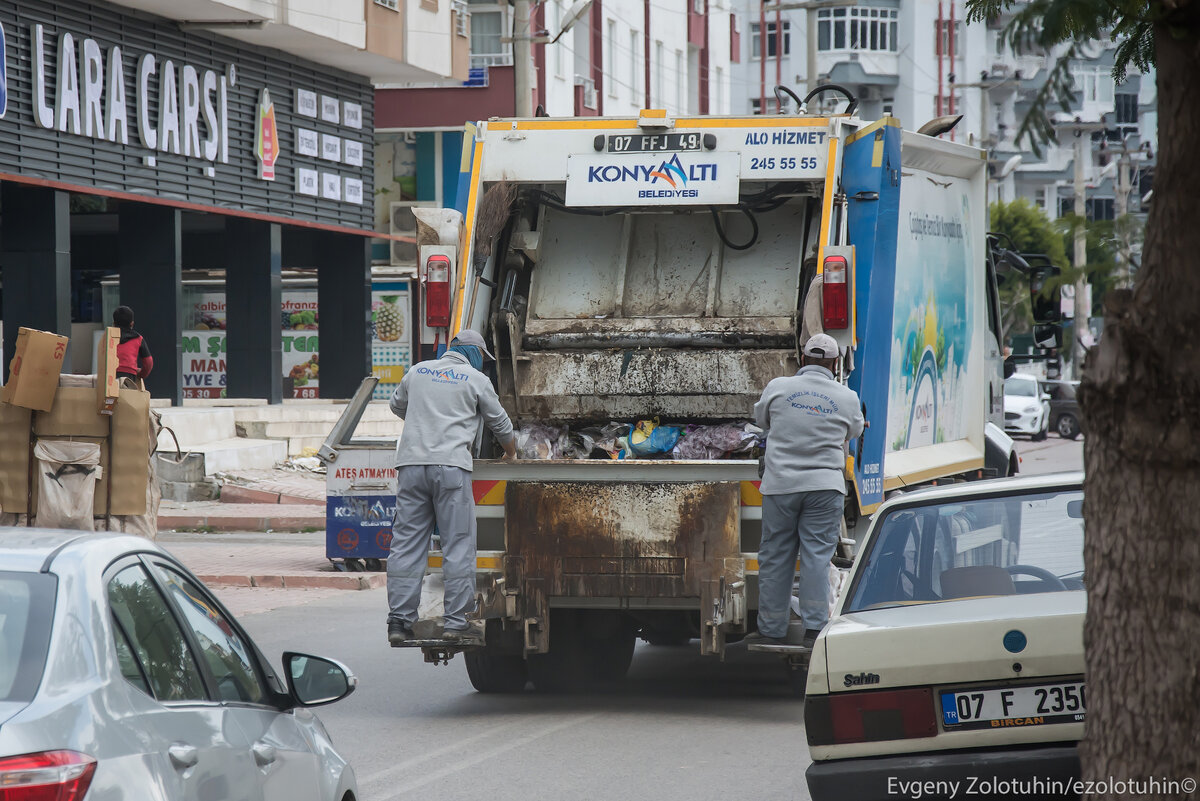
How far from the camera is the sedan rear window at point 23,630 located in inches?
121

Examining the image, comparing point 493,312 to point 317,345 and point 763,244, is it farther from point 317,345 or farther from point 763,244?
point 317,345

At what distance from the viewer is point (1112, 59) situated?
3.78 meters

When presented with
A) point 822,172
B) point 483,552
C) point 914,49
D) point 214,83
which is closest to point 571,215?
point 822,172

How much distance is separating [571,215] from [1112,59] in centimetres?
605

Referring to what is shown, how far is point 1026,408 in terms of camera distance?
3831 cm

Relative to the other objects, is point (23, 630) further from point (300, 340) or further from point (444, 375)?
point (300, 340)

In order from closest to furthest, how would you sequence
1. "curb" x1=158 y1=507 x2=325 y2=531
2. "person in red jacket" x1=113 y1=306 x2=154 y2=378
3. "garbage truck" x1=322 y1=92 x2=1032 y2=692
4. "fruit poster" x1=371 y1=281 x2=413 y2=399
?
"garbage truck" x1=322 y1=92 x2=1032 y2=692 → "person in red jacket" x1=113 y1=306 x2=154 y2=378 → "curb" x1=158 y1=507 x2=325 y2=531 → "fruit poster" x1=371 y1=281 x2=413 y2=399

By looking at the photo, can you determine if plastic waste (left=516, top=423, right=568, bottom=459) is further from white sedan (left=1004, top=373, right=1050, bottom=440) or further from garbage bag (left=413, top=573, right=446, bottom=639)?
white sedan (left=1004, top=373, right=1050, bottom=440)

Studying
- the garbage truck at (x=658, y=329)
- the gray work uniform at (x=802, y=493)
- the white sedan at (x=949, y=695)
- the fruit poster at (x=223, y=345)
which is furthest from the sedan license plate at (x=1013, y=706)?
the fruit poster at (x=223, y=345)

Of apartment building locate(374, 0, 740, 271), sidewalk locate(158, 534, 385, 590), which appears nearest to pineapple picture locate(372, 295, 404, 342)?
apartment building locate(374, 0, 740, 271)

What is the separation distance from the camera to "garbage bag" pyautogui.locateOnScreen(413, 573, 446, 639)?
8133 mm

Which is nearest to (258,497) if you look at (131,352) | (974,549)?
(131,352)

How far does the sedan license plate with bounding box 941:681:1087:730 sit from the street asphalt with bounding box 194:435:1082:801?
1.79 meters

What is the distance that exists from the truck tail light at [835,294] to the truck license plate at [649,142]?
1165 mm
